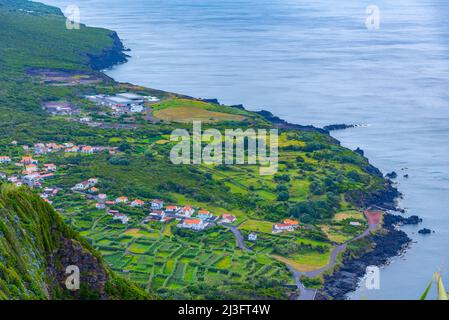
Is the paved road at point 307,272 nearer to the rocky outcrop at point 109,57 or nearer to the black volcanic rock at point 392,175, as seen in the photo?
the black volcanic rock at point 392,175

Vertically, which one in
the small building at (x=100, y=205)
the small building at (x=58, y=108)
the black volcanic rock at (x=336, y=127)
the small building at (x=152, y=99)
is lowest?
the small building at (x=100, y=205)

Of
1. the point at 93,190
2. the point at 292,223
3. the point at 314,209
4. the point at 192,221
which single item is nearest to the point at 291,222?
the point at 292,223

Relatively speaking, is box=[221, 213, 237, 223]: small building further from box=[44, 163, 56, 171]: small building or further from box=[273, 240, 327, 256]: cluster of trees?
box=[44, 163, 56, 171]: small building

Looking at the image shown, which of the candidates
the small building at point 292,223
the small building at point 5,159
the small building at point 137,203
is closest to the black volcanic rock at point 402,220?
the small building at point 292,223

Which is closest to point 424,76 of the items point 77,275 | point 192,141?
point 192,141
